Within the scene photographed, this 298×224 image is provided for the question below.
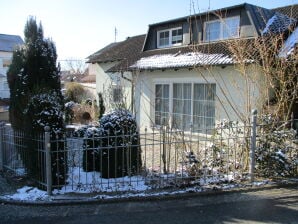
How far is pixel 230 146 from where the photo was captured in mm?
A: 6473

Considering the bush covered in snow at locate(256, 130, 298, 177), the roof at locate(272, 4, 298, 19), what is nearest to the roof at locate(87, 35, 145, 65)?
the roof at locate(272, 4, 298, 19)

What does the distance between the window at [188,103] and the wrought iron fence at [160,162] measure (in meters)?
4.03

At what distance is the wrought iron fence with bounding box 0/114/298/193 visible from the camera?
219 inches

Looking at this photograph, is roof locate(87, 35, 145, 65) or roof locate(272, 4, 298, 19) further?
roof locate(87, 35, 145, 65)

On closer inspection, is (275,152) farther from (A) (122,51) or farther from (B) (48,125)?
(A) (122,51)

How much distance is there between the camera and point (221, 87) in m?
9.89

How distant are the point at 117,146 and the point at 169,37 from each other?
895 centimetres

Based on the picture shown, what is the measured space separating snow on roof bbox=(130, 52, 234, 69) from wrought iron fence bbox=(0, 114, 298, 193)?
10.8ft

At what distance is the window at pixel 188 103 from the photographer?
10930 millimetres

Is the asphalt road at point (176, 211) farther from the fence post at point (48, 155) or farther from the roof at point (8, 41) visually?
the roof at point (8, 41)

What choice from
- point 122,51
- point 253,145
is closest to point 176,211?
point 253,145

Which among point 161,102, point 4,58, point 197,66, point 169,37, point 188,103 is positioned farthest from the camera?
point 4,58

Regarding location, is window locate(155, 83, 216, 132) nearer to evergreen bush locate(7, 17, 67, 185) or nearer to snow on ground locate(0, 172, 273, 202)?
evergreen bush locate(7, 17, 67, 185)

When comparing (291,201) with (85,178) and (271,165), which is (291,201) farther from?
(85,178)
